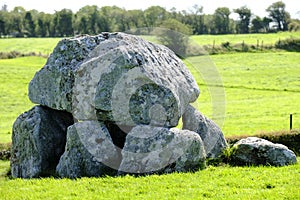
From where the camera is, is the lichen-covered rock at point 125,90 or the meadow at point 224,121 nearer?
the meadow at point 224,121

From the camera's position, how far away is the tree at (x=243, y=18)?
11838 cm

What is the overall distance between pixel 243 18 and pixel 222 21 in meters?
11.1

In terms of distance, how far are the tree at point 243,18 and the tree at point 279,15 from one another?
7.49 metres

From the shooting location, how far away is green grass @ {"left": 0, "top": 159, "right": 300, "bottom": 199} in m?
11.4

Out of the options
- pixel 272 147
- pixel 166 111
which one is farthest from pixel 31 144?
pixel 272 147

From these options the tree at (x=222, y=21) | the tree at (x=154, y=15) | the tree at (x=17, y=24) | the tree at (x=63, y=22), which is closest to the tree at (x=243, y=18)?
the tree at (x=222, y=21)

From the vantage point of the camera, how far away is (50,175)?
1518 centimetres

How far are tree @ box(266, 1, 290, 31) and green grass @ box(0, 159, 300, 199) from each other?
11757cm

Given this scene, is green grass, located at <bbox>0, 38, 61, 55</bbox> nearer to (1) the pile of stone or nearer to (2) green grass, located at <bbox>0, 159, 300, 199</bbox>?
(1) the pile of stone

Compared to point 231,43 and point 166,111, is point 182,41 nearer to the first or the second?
point 166,111

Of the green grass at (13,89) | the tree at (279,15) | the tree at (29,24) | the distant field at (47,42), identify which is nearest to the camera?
the green grass at (13,89)

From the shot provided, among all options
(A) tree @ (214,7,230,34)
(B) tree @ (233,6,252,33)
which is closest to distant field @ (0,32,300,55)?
(A) tree @ (214,7,230,34)

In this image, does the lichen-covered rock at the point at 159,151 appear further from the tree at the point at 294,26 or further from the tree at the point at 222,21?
the tree at the point at 294,26

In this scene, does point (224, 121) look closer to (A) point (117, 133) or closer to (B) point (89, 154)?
(A) point (117, 133)
